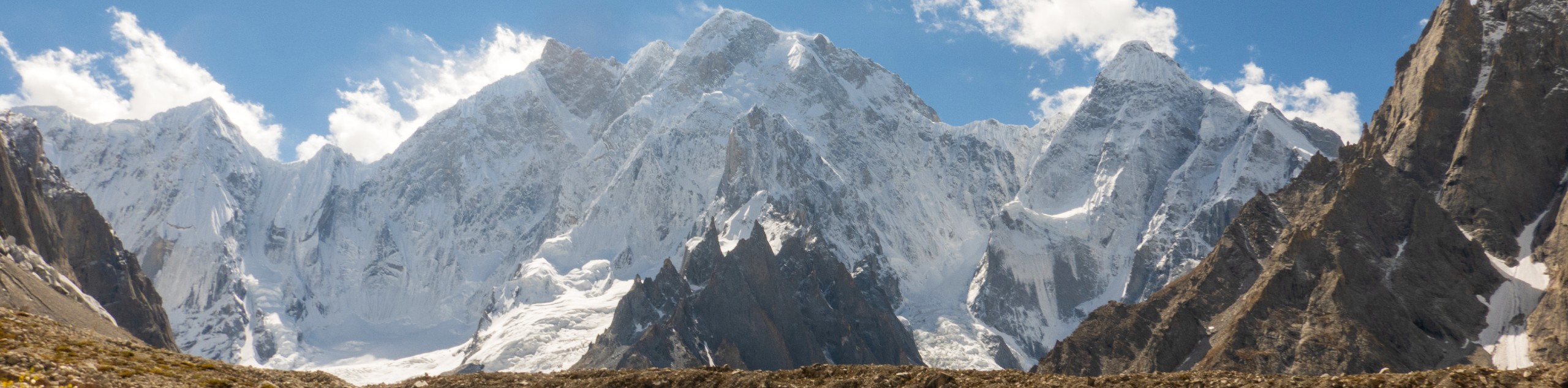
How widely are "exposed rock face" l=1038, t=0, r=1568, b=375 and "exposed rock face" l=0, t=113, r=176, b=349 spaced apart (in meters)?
111

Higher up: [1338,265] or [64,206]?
[64,206]

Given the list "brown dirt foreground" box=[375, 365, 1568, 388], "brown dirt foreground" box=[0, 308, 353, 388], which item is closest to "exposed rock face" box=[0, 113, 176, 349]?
"brown dirt foreground" box=[0, 308, 353, 388]

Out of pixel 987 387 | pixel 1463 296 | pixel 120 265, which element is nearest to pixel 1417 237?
pixel 1463 296

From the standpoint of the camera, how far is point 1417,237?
485 feet

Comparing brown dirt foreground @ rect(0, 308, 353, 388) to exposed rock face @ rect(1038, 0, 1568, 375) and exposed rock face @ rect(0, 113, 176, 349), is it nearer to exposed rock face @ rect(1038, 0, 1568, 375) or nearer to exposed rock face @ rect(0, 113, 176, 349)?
exposed rock face @ rect(0, 113, 176, 349)

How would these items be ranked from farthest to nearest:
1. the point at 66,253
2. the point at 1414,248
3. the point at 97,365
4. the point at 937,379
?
the point at 66,253, the point at 1414,248, the point at 937,379, the point at 97,365

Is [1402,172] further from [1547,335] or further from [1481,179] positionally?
[1547,335]

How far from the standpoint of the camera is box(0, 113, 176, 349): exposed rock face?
408 ft

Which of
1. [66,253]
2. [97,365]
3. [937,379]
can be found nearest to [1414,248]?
[937,379]

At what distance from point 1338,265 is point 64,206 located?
172 m

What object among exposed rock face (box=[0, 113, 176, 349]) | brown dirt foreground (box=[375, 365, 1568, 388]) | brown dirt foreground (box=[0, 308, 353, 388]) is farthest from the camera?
exposed rock face (box=[0, 113, 176, 349])

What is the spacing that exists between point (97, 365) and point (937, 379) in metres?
27.1

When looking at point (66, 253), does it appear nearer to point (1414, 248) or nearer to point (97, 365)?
point (97, 365)

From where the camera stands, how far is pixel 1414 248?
14725 cm
